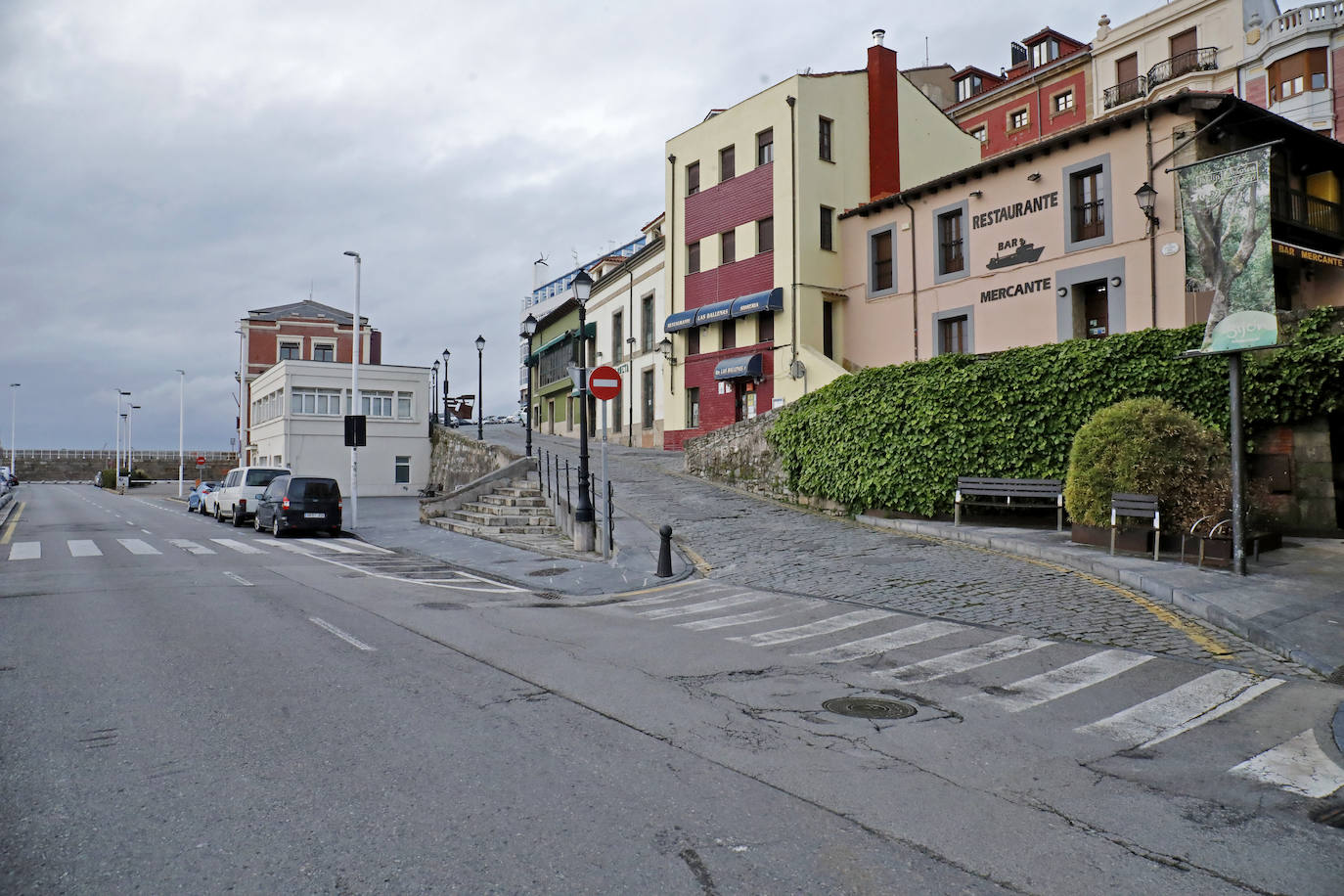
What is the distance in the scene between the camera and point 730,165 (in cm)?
3192

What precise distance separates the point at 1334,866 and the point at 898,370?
49.6ft

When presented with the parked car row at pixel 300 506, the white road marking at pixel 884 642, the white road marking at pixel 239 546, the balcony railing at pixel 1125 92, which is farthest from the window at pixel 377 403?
the white road marking at pixel 884 642

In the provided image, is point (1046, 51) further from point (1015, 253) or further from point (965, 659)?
point (965, 659)

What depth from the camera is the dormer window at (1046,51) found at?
41188 mm

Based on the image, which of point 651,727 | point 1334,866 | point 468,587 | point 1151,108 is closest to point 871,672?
point 651,727

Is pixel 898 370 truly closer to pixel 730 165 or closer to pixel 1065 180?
pixel 1065 180

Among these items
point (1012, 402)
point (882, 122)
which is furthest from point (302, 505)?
point (882, 122)

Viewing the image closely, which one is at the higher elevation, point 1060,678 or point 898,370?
point 898,370

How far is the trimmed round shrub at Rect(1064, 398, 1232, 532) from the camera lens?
1234 centimetres

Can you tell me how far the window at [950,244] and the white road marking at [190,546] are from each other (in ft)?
70.4

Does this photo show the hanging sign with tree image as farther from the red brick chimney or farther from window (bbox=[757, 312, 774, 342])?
the red brick chimney

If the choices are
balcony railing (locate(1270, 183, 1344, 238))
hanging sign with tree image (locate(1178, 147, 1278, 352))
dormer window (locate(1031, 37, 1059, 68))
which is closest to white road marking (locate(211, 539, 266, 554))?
hanging sign with tree image (locate(1178, 147, 1278, 352))

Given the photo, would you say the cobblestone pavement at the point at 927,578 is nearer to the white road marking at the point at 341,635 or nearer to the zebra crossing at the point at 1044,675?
the zebra crossing at the point at 1044,675

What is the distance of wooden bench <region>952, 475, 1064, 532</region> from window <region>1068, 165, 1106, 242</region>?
945 cm
